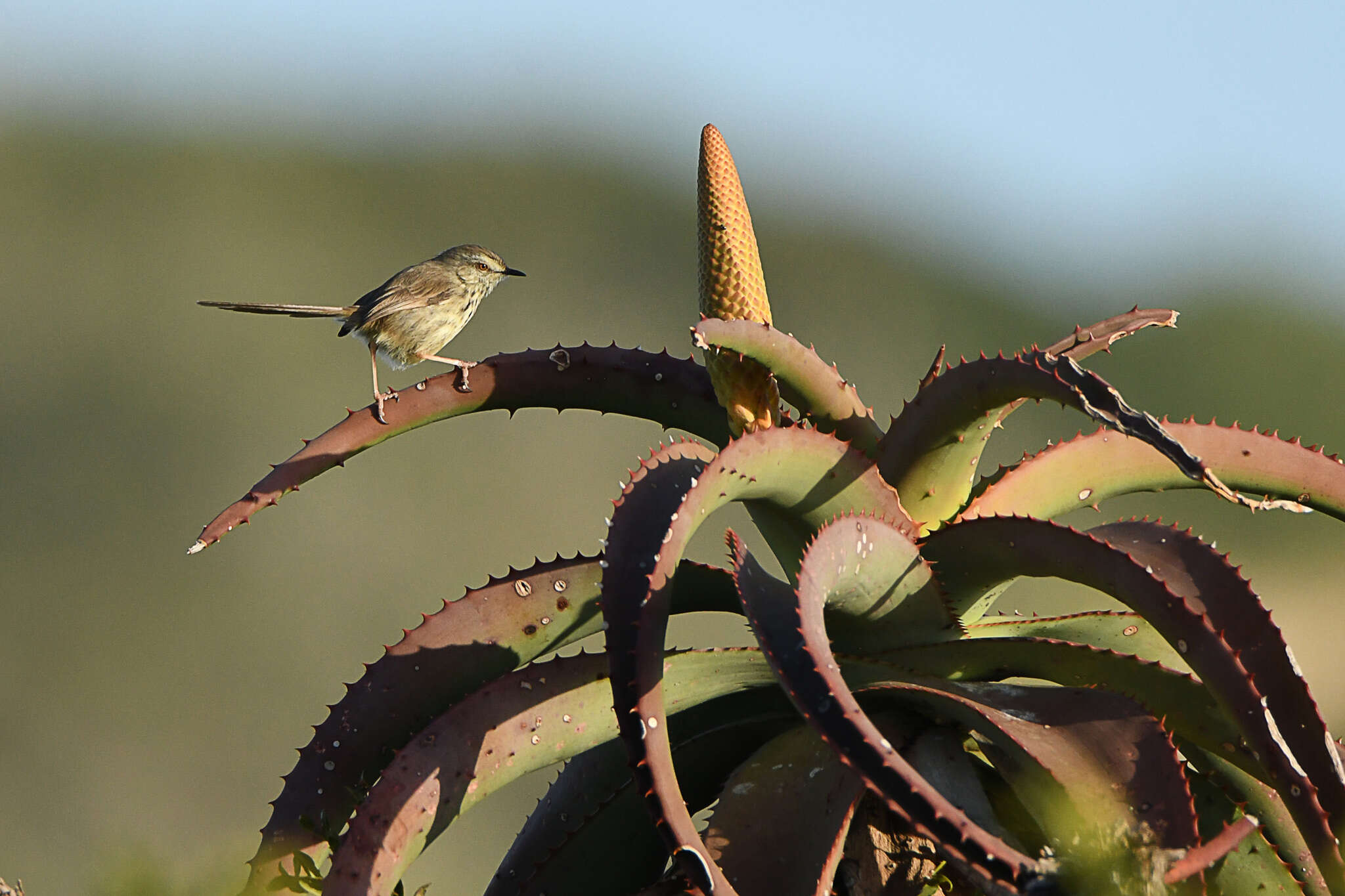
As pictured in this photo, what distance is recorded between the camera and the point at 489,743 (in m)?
2.06

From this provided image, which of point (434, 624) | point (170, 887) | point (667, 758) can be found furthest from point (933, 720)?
point (170, 887)

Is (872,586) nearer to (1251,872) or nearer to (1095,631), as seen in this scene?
(1095,631)

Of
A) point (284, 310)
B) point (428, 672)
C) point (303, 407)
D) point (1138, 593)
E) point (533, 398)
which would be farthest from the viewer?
point (303, 407)

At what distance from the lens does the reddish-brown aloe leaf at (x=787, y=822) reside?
192cm

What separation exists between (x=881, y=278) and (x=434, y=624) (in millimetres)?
26410

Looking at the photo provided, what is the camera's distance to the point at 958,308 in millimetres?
27281

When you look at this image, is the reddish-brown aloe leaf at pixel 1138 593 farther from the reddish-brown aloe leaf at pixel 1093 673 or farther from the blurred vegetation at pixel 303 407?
the blurred vegetation at pixel 303 407

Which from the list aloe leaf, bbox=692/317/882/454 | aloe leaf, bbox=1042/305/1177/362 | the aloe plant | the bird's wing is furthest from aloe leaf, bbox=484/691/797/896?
the bird's wing

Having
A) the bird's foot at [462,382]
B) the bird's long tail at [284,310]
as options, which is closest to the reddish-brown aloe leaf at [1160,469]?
the bird's foot at [462,382]

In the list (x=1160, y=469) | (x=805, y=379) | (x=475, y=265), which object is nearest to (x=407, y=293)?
(x=475, y=265)

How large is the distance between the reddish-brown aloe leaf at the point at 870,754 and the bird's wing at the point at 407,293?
3.82 meters

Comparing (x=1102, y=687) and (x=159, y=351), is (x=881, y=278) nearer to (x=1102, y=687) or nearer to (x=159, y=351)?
(x=159, y=351)

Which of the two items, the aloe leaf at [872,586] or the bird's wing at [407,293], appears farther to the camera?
the bird's wing at [407,293]

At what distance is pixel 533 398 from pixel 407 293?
310 centimetres
